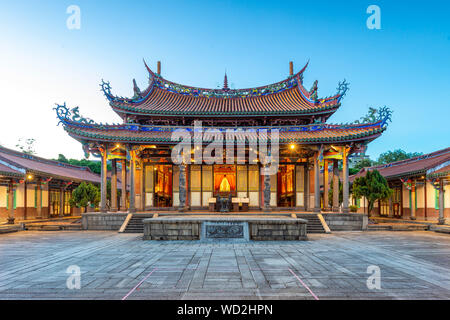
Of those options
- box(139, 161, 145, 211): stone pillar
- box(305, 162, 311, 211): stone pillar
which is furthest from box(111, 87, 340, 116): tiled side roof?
box(305, 162, 311, 211): stone pillar

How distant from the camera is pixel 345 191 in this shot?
15492 millimetres

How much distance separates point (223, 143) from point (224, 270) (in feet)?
31.1

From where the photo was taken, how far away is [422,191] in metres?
19.7

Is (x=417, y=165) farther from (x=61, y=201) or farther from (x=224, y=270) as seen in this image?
(x=61, y=201)

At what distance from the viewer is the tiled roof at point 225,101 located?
1692 centimetres

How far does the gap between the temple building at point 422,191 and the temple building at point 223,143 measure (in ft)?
15.7

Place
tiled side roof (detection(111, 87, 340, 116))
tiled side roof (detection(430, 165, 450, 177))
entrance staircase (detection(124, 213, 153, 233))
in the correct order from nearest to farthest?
1. entrance staircase (detection(124, 213, 153, 233))
2. tiled side roof (detection(430, 165, 450, 177))
3. tiled side roof (detection(111, 87, 340, 116))

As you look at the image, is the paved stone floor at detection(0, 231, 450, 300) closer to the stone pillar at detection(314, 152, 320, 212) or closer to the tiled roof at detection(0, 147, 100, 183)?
the stone pillar at detection(314, 152, 320, 212)

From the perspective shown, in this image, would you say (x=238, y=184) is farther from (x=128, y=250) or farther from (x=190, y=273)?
(x=190, y=273)

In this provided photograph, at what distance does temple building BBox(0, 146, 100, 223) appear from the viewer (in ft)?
53.6

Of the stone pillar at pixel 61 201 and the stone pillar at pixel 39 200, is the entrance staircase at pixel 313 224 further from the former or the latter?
the stone pillar at pixel 39 200

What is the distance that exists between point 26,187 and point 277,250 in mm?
18465

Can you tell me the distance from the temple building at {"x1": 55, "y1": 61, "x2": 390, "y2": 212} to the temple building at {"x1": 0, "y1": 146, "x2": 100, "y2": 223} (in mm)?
4660

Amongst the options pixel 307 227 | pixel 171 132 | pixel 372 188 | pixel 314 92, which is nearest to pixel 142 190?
pixel 171 132
